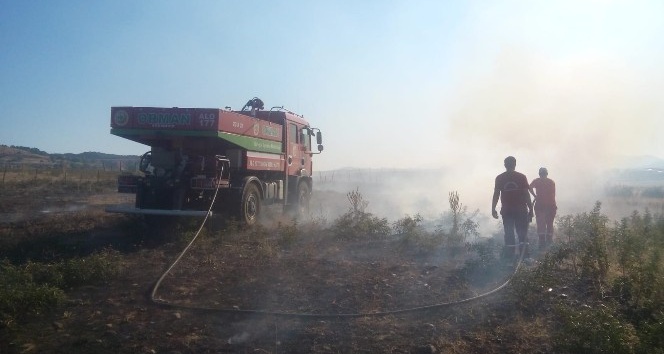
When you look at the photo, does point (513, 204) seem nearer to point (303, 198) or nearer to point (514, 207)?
point (514, 207)

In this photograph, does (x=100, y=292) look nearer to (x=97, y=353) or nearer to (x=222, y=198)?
(x=97, y=353)

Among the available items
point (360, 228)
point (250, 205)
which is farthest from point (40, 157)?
point (360, 228)

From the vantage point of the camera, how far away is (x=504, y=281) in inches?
297

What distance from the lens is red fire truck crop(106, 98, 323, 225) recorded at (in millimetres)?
11266

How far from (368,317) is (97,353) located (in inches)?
110

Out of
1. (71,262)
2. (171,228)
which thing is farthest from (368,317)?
(171,228)

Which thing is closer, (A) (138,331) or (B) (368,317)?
(A) (138,331)

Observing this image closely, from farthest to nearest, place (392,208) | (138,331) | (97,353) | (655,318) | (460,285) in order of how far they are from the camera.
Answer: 1. (392,208)
2. (460,285)
3. (655,318)
4. (138,331)
5. (97,353)

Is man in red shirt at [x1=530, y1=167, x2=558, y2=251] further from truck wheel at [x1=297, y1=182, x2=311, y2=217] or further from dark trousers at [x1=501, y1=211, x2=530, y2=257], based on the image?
truck wheel at [x1=297, y1=182, x2=311, y2=217]

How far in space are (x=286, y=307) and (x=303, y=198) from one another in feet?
34.2

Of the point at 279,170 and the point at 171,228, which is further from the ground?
the point at 279,170

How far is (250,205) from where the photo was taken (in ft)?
42.1

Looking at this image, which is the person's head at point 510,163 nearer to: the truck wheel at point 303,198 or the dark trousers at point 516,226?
the dark trousers at point 516,226

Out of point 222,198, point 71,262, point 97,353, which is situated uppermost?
point 222,198
